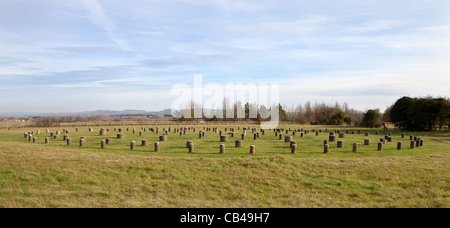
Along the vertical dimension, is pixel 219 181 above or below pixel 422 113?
below

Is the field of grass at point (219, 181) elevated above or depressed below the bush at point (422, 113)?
below

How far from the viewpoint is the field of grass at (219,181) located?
8.55 metres

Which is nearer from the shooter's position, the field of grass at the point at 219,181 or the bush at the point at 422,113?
the field of grass at the point at 219,181

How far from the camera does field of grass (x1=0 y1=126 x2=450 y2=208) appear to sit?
A: 8.55 m

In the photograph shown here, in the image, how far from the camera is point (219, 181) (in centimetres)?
1059

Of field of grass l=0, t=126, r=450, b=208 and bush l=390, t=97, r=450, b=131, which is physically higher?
bush l=390, t=97, r=450, b=131

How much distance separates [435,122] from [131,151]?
34520mm

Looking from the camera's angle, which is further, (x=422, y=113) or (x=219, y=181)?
(x=422, y=113)

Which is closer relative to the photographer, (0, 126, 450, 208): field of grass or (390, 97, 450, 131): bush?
(0, 126, 450, 208): field of grass

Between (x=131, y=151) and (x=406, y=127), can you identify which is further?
(x=406, y=127)

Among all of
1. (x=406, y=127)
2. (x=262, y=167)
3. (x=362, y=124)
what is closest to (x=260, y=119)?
(x=362, y=124)
